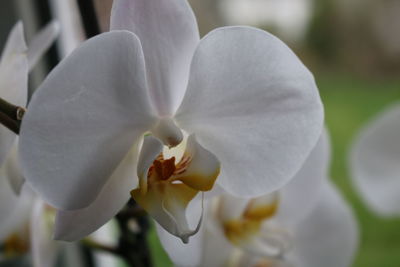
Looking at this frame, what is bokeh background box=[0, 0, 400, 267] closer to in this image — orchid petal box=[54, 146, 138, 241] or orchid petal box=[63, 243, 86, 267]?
orchid petal box=[63, 243, 86, 267]

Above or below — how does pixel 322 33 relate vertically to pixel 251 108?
below

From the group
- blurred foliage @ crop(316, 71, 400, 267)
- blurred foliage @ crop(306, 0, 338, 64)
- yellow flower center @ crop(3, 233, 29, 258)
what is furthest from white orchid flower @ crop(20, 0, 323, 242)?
blurred foliage @ crop(306, 0, 338, 64)

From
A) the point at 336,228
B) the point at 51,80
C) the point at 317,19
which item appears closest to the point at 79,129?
the point at 51,80

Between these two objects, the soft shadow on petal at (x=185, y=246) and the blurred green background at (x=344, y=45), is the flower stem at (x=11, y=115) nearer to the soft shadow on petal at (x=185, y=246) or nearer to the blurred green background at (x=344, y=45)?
the soft shadow on petal at (x=185, y=246)

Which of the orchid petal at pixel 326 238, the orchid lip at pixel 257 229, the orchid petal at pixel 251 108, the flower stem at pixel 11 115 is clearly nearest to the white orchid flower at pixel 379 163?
the orchid petal at pixel 326 238

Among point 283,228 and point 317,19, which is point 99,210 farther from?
point 317,19

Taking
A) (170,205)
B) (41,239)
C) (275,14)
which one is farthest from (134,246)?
(275,14)

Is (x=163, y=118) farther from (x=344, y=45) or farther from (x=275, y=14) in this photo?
(x=344, y=45)
